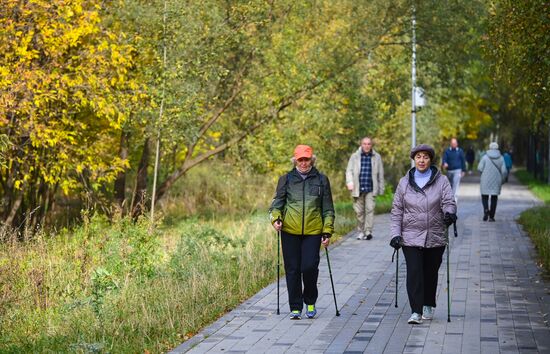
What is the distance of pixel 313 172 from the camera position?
37.7 feet

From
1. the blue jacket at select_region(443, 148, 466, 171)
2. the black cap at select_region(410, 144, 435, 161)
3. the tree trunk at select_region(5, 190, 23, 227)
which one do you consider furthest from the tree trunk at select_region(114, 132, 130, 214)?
the black cap at select_region(410, 144, 435, 161)

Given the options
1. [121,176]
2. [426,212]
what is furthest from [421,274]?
[121,176]

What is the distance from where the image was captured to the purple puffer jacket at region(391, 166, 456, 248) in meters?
11.0

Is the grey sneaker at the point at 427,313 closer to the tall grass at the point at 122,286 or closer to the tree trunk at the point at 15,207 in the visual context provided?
the tall grass at the point at 122,286

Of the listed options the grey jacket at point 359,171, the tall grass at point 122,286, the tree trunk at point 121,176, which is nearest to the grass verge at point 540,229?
the grey jacket at point 359,171

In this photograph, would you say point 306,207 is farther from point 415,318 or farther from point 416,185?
point 415,318

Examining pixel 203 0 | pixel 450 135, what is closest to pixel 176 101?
pixel 203 0

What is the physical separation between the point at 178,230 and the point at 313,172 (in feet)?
36.2

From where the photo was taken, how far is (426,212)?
1098 cm

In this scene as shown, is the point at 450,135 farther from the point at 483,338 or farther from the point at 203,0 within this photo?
the point at 483,338

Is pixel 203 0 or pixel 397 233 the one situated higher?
pixel 203 0

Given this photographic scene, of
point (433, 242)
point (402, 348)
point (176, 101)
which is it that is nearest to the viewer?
point (402, 348)

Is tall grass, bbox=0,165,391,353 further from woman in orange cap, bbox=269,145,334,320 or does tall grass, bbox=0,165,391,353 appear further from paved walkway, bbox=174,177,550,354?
woman in orange cap, bbox=269,145,334,320

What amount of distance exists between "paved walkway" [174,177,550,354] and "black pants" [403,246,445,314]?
0.76ft
